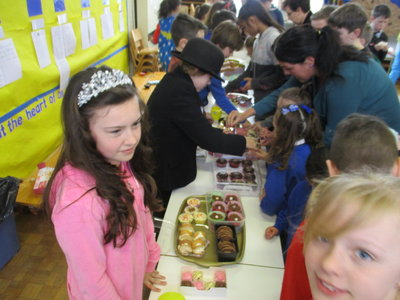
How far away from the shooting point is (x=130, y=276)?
46.1 inches

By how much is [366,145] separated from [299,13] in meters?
2.75

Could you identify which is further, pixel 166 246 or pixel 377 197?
pixel 166 246

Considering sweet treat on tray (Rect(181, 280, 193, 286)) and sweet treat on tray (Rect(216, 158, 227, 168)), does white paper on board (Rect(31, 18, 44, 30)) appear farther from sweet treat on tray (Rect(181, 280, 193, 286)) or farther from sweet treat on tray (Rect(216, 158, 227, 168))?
sweet treat on tray (Rect(181, 280, 193, 286))

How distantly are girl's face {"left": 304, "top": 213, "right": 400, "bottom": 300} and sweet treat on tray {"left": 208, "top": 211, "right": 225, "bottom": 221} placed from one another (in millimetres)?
859

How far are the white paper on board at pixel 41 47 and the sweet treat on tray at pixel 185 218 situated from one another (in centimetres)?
220

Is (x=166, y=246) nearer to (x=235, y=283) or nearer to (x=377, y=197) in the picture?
(x=235, y=283)

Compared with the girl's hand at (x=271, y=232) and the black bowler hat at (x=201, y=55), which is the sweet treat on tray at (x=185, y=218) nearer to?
the girl's hand at (x=271, y=232)

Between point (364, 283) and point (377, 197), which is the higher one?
point (377, 197)

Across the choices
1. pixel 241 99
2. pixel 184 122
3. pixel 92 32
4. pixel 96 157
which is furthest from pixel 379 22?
pixel 96 157

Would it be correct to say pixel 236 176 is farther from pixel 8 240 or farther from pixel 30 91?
pixel 30 91

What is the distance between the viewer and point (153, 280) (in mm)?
1293

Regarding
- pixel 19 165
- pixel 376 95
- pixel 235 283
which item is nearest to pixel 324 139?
pixel 376 95

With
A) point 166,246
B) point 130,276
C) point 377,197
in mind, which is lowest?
point 166,246

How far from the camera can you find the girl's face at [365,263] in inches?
25.4
